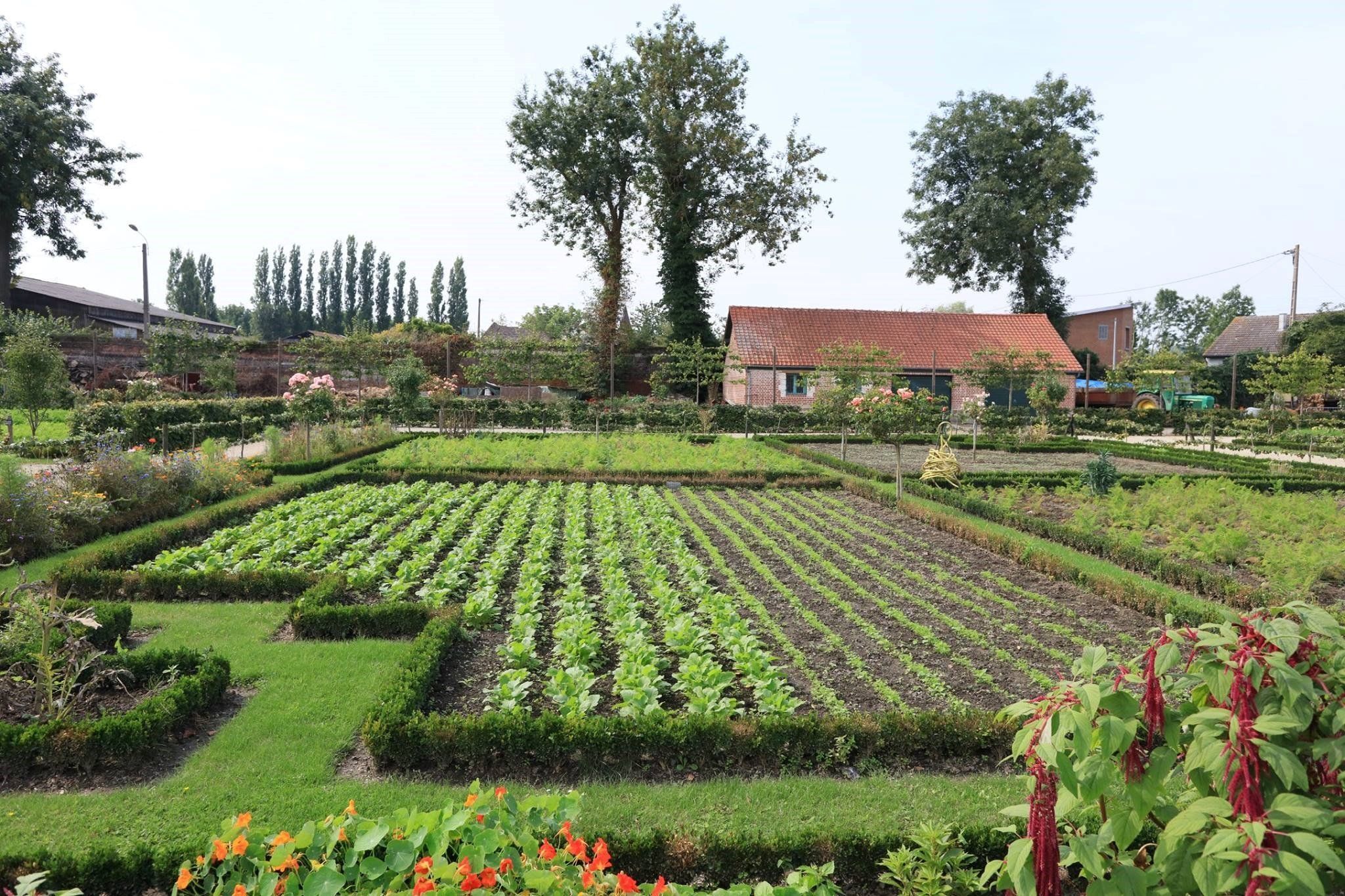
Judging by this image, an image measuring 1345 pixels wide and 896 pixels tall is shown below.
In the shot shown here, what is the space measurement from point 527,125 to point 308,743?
120 feet

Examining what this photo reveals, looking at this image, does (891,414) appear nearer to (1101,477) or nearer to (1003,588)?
(1101,477)

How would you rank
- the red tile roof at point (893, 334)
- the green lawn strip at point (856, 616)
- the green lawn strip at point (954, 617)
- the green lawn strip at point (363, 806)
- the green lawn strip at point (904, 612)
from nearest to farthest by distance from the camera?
1. the green lawn strip at point (363, 806)
2. the green lawn strip at point (856, 616)
3. the green lawn strip at point (954, 617)
4. the green lawn strip at point (904, 612)
5. the red tile roof at point (893, 334)

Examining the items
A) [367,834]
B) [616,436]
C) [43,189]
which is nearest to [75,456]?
[616,436]

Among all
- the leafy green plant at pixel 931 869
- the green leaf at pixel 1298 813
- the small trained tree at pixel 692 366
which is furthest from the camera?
the small trained tree at pixel 692 366

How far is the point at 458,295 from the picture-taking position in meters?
80.0

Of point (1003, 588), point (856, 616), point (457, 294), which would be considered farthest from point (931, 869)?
point (457, 294)

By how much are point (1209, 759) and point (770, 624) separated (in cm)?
558

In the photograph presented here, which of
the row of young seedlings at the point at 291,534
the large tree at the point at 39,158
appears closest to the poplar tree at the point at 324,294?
the large tree at the point at 39,158

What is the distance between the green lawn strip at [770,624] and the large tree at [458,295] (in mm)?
72071

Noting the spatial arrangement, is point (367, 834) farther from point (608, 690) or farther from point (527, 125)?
point (527, 125)

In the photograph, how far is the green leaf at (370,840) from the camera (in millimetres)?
2801

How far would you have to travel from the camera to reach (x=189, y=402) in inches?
854

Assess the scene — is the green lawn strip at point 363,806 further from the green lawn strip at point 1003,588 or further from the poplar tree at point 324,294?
the poplar tree at point 324,294

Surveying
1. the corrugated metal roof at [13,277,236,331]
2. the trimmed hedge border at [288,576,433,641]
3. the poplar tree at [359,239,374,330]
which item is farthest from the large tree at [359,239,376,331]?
the trimmed hedge border at [288,576,433,641]
